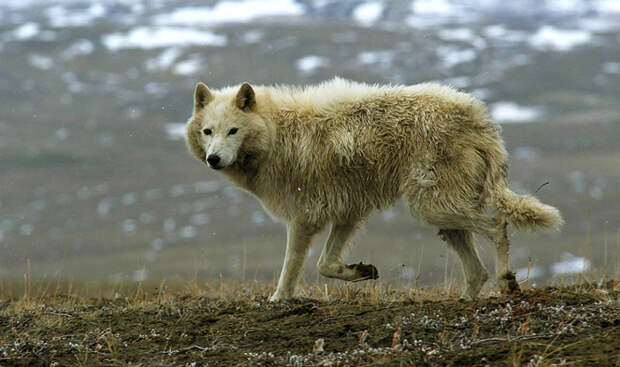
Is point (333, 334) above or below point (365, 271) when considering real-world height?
below

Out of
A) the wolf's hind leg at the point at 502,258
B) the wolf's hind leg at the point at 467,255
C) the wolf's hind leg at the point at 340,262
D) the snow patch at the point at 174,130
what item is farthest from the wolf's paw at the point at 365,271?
the snow patch at the point at 174,130

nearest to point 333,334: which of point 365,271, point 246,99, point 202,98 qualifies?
point 365,271

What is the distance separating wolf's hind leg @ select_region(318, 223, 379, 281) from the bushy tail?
4.73ft

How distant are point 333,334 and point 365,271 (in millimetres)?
2081

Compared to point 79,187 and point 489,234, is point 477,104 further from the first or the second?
point 79,187

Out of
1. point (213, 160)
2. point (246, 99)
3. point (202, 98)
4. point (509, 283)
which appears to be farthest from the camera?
point (202, 98)

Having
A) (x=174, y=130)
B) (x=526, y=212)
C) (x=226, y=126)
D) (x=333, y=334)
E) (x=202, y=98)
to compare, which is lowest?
(x=333, y=334)

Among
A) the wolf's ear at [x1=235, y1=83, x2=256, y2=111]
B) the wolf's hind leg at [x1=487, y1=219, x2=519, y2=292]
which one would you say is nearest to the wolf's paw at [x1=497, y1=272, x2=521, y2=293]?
the wolf's hind leg at [x1=487, y1=219, x2=519, y2=292]

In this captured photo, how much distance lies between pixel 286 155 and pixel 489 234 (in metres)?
2.27

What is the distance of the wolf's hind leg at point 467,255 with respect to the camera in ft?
26.6

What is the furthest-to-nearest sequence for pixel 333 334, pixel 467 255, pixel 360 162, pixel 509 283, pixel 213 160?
pixel 467 255 → pixel 360 162 → pixel 213 160 → pixel 509 283 → pixel 333 334

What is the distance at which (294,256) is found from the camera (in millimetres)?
8297

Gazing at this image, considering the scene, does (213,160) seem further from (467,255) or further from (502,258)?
(502,258)

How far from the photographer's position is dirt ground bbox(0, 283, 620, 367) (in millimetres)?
5137
